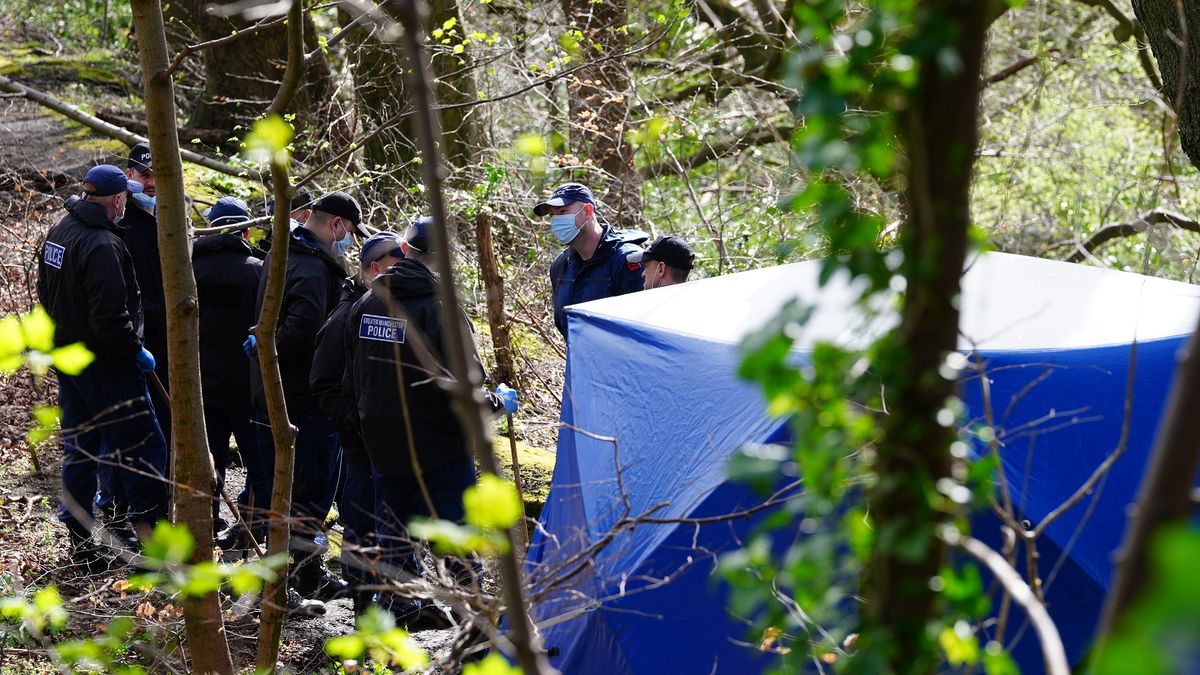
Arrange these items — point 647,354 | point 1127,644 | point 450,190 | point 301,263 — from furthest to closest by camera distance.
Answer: point 450,190 → point 301,263 → point 647,354 → point 1127,644

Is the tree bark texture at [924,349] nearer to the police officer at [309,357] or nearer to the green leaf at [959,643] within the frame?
the green leaf at [959,643]

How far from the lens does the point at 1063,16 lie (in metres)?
12.8

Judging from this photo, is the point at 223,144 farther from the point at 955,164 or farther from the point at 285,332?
the point at 955,164

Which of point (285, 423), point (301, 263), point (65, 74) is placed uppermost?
point (65, 74)

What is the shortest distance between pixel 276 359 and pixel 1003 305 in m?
2.33

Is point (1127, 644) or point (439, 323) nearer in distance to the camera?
point (1127, 644)

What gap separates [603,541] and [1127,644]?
187 centimetres

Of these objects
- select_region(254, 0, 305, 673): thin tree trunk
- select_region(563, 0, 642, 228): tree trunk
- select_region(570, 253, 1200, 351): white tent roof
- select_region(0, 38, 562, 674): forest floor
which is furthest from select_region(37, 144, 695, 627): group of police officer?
select_region(563, 0, 642, 228): tree trunk

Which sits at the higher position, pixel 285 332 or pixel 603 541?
pixel 285 332

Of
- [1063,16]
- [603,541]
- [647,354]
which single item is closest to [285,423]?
[603,541]

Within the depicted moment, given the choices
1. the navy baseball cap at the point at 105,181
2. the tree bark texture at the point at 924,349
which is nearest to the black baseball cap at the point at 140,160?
the navy baseball cap at the point at 105,181

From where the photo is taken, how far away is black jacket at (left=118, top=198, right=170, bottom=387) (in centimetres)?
581

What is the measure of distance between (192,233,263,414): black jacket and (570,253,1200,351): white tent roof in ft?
6.65

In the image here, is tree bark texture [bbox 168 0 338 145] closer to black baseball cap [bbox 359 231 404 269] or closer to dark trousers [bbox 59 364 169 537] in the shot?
dark trousers [bbox 59 364 169 537]
